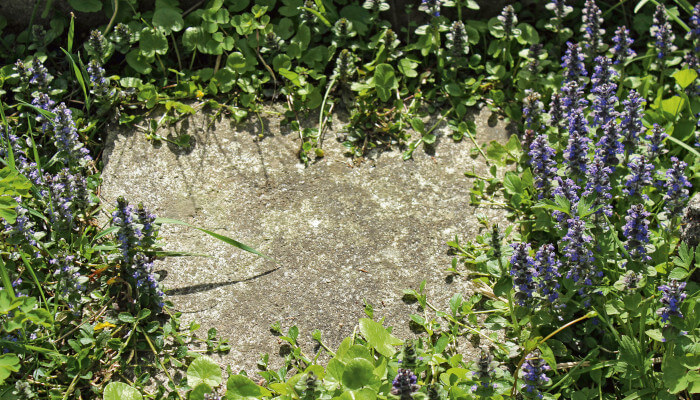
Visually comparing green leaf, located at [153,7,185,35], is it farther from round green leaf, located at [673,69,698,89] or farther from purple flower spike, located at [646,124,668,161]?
round green leaf, located at [673,69,698,89]

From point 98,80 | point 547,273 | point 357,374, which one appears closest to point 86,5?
point 98,80

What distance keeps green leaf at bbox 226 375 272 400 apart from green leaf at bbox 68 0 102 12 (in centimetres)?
278

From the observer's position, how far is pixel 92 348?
319 centimetres

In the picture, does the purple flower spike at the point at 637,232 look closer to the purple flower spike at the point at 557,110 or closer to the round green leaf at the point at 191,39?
the purple flower spike at the point at 557,110

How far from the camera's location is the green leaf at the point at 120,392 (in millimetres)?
2934

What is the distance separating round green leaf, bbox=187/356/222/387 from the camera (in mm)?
3045

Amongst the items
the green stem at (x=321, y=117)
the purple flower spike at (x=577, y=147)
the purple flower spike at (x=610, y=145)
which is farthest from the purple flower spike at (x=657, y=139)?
the green stem at (x=321, y=117)

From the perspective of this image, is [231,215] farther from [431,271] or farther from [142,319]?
[431,271]

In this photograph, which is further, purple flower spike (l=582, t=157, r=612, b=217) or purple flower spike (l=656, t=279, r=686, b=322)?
purple flower spike (l=582, t=157, r=612, b=217)

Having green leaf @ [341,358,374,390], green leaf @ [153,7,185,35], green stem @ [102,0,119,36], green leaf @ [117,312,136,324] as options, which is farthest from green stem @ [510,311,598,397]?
green stem @ [102,0,119,36]

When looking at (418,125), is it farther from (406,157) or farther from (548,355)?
A: (548,355)

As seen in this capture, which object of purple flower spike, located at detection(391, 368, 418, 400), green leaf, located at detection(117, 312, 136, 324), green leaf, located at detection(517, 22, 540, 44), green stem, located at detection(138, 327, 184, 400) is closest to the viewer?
purple flower spike, located at detection(391, 368, 418, 400)

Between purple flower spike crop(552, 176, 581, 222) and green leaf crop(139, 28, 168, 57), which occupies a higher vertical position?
purple flower spike crop(552, 176, 581, 222)

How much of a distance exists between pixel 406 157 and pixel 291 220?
85 cm
